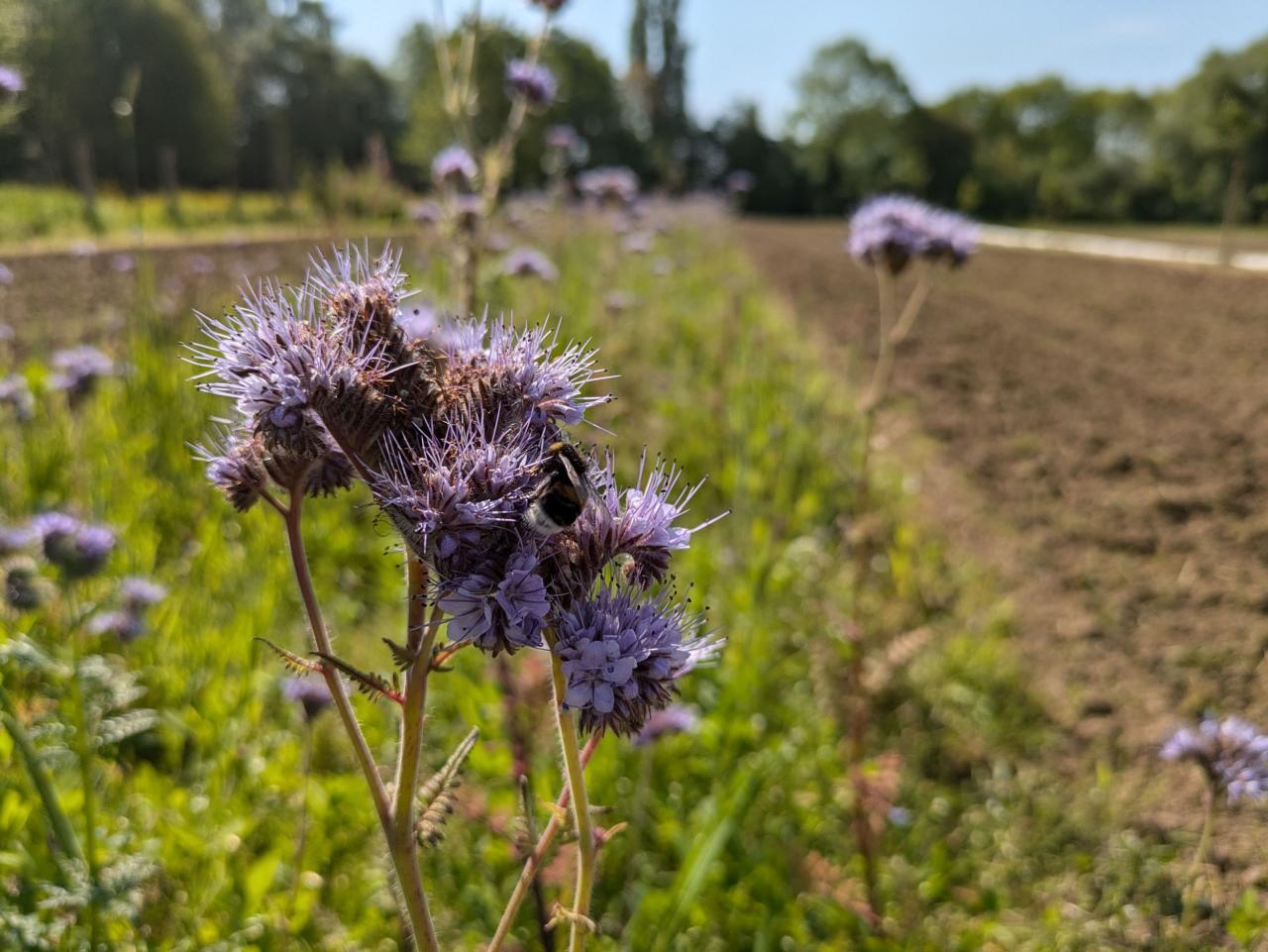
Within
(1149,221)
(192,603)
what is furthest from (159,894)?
(1149,221)

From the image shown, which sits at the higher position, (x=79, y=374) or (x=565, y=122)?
(x=565, y=122)

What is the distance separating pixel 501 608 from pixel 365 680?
19 centimetres

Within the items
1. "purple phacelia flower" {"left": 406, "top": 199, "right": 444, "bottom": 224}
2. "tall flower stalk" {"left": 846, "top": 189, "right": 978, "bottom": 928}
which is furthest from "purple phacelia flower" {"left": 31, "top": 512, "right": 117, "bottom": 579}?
"purple phacelia flower" {"left": 406, "top": 199, "right": 444, "bottom": 224}

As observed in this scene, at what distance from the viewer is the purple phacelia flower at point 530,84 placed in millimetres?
3949

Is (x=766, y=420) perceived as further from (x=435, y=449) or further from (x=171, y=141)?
(x=171, y=141)

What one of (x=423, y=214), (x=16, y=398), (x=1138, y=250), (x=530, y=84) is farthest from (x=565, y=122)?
(x=16, y=398)

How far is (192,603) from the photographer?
133 inches

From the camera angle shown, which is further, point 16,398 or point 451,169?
point 451,169

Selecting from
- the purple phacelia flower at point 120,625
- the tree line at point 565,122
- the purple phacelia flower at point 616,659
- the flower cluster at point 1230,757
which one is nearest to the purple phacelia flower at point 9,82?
the tree line at point 565,122

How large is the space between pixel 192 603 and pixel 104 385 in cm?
224

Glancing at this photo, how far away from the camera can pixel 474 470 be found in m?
1.18

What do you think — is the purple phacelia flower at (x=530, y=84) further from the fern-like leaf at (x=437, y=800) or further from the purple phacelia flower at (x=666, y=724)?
the fern-like leaf at (x=437, y=800)

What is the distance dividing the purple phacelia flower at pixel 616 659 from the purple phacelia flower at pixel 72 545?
1723mm

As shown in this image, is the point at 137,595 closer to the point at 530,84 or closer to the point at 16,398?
the point at 16,398
